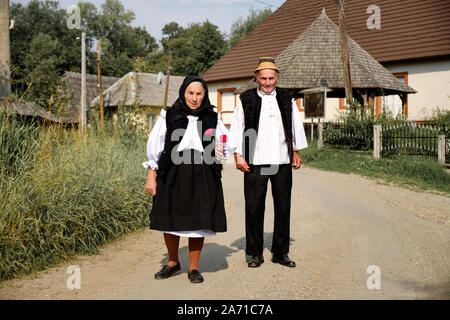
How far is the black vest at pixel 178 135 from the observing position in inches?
171

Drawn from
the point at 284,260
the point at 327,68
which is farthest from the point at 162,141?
the point at 327,68

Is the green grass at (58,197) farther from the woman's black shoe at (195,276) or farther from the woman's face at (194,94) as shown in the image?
the woman's face at (194,94)

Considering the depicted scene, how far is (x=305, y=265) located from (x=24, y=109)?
446 centimetres

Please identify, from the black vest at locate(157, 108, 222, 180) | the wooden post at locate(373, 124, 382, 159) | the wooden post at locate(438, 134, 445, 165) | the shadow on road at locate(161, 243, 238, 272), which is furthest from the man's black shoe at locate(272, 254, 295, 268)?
the wooden post at locate(373, 124, 382, 159)

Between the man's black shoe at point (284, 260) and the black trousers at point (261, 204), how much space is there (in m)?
0.05

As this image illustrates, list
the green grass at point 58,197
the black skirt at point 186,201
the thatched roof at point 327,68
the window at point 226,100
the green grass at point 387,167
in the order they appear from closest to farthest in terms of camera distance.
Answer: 1. the black skirt at point 186,201
2. the green grass at point 58,197
3. the green grass at point 387,167
4. the thatched roof at point 327,68
5. the window at point 226,100

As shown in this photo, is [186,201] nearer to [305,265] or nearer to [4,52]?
[305,265]

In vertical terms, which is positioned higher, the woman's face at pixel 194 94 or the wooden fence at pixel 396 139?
the woman's face at pixel 194 94

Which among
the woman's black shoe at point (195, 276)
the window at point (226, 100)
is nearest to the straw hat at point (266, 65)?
the woman's black shoe at point (195, 276)

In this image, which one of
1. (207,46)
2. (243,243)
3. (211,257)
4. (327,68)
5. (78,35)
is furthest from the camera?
(78,35)

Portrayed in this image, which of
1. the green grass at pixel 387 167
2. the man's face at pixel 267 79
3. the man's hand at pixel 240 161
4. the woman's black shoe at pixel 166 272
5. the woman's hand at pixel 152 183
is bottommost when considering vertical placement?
the woman's black shoe at pixel 166 272

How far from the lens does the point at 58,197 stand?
5.22 m
